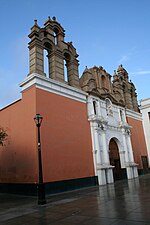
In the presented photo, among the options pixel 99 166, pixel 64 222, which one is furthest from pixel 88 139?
pixel 64 222

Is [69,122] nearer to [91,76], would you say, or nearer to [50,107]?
[50,107]

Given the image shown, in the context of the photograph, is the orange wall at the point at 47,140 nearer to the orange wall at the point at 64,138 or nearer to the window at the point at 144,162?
the orange wall at the point at 64,138

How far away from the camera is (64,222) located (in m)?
5.34

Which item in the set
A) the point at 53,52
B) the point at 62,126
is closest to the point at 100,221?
the point at 62,126

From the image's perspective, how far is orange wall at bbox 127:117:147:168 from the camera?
814 inches

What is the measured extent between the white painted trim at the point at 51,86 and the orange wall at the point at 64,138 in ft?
1.09

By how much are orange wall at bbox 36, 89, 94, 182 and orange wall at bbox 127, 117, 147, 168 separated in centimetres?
809

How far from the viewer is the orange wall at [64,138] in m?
11.5

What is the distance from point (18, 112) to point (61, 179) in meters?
5.37

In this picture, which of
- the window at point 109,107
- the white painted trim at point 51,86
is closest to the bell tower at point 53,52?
the white painted trim at point 51,86

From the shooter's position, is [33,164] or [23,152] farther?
[23,152]

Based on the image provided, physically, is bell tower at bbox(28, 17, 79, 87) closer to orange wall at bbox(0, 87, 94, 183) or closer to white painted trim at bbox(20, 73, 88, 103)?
white painted trim at bbox(20, 73, 88, 103)

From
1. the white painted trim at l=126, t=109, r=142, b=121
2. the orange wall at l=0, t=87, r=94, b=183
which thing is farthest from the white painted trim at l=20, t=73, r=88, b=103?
the white painted trim at l=126, t=109, r=142, b=121

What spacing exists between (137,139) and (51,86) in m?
13.2
